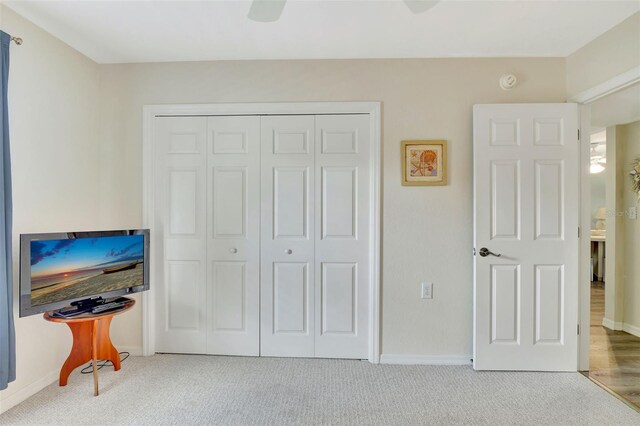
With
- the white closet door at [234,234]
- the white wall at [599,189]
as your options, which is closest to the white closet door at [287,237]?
the white closet door at [234,234]

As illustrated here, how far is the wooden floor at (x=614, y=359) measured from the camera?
2.22m

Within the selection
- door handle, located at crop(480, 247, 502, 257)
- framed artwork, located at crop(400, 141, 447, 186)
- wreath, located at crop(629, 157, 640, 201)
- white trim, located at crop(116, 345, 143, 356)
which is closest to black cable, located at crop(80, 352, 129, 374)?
white trim, located at crop(116, 345, 143, 356)

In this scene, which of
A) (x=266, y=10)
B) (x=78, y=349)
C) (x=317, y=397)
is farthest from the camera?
(x=78, y=349)

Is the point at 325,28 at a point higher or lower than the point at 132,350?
higher

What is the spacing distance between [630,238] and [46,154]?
4799 mm

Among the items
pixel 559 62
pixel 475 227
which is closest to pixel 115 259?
pixel 475 227

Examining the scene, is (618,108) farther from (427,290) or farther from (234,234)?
(234,234)

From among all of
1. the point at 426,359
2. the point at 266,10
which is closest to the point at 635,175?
the point at 426,359

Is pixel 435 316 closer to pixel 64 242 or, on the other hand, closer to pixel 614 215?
pixel 614 215

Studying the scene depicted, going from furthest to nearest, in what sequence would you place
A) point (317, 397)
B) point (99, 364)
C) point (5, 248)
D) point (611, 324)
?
1. point (611, 324)
2. point (99, 364)
3. point (317, 397)
4. point (5, 248)

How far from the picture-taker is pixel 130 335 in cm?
270

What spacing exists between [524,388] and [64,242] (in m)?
3.25

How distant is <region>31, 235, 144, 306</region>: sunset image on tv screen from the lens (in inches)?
76.9

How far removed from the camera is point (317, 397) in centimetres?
208
